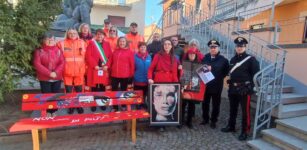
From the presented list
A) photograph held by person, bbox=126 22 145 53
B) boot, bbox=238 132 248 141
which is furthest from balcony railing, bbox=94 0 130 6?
boot, bbox=238 132 248 141

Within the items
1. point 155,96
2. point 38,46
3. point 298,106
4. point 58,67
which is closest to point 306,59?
point 298,106

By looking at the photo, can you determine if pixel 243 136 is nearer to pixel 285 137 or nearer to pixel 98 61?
pixel 285 137

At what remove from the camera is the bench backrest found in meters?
4.12

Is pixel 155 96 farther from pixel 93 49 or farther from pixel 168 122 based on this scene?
pixel 93 49

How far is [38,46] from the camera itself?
4.90 meters

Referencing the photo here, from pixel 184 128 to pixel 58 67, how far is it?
8.59ft

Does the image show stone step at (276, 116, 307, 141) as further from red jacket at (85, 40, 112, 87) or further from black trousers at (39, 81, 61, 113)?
black trousers at (39, 81, 61, 113)

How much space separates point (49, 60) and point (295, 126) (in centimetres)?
422

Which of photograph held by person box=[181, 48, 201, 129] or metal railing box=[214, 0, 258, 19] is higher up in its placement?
metal railing box=[214, 0, 258, 19]

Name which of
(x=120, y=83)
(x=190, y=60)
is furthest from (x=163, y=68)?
(x=120, y=83)

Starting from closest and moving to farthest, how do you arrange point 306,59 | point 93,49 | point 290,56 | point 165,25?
1. point 93,49
2. point 306,59
3. point 290,56
4. point 165,25

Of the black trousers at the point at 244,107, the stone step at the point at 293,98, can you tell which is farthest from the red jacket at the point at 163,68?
the stone step at the point at 293,98

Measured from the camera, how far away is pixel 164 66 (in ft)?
15.6

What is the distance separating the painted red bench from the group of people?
0.43 meters
